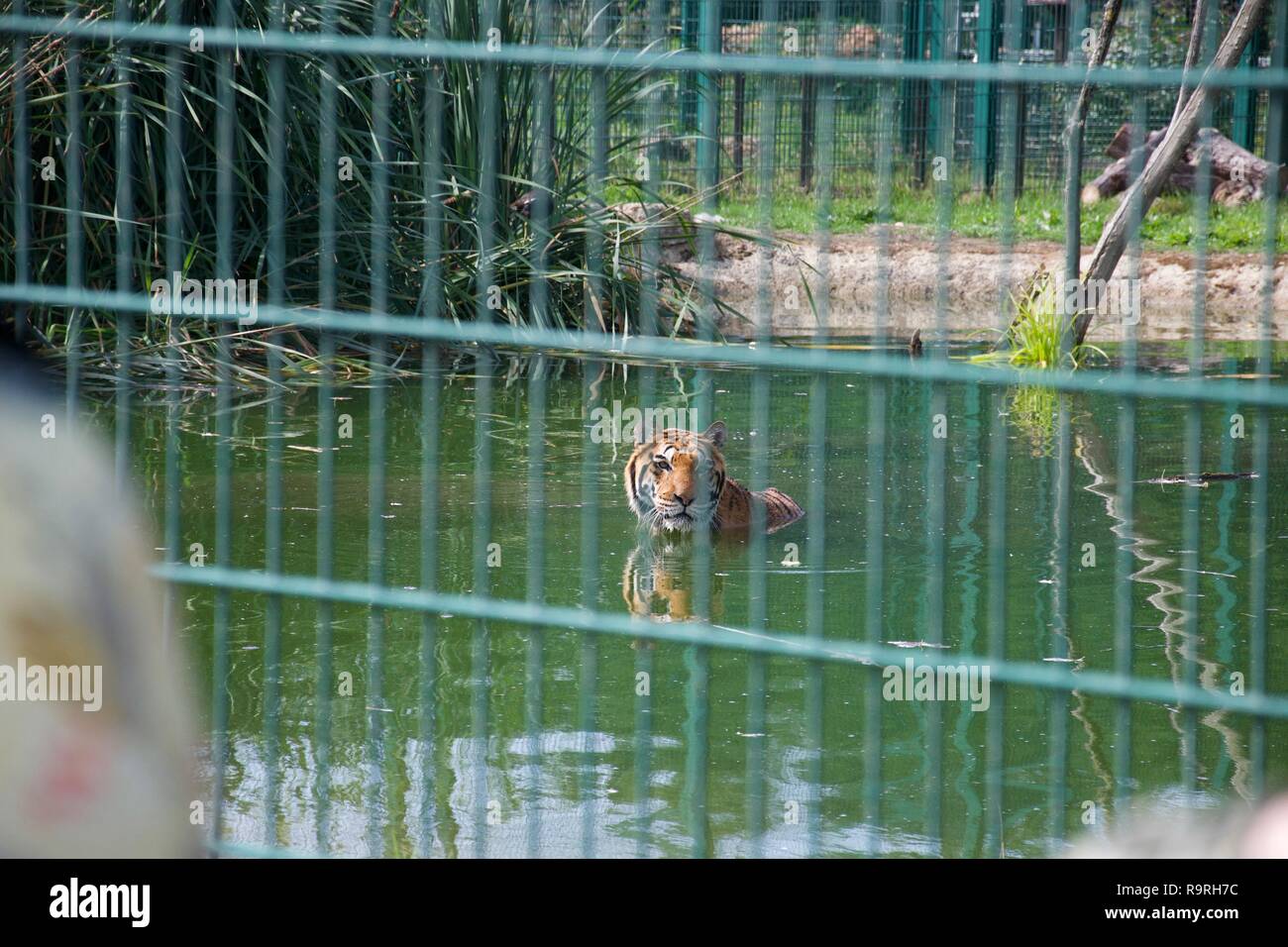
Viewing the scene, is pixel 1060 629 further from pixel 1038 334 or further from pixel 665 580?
pixel 1038 334

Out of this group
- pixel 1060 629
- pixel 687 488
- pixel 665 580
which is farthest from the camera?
pixel 687 488

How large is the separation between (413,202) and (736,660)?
5771 millimetres

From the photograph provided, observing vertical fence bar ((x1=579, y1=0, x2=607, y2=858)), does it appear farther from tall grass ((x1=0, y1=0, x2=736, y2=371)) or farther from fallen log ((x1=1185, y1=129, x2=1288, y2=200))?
fallen log ((x1=1185, y1=129, x2=1288, y2=200))

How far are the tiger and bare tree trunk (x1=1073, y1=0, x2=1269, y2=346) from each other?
2.67 m

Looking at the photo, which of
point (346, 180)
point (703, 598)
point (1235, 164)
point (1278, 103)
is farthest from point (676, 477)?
point (1235, 164)

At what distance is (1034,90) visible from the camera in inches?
712

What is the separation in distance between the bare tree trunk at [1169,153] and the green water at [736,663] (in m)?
1.34

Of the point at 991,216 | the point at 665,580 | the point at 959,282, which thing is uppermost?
the point at 991,216

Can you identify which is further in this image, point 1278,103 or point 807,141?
point 807,141

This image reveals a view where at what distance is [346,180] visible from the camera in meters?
10.4

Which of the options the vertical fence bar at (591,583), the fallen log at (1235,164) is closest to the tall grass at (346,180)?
the vertical fence bar at (591,583)

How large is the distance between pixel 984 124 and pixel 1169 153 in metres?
7.71

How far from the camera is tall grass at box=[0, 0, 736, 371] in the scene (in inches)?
359

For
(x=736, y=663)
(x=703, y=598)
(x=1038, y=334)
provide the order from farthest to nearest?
(x=1038, y=334) < (x=736, y=663) < (x=703, y=598)
